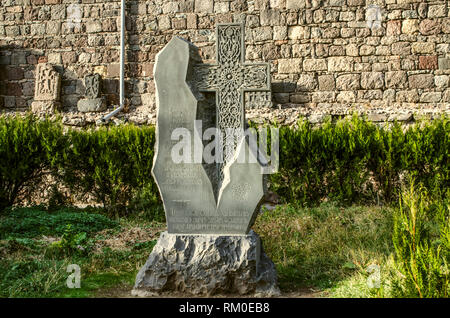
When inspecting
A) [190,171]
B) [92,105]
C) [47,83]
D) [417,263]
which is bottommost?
[417,263]

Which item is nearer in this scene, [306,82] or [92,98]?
[306,82]

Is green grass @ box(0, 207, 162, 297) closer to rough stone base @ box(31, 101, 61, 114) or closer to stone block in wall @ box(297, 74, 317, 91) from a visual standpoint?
rough stone base @ box(31, 101, 61, 114)

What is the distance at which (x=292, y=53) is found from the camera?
10383mm

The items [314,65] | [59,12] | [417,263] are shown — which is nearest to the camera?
[417,263]

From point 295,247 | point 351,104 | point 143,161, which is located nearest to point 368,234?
point 295,247

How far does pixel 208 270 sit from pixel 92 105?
7392 mm

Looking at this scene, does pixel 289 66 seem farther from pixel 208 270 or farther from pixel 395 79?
pixel 208 270

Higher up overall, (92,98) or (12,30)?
(12,30)

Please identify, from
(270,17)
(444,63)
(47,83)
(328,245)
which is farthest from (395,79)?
(47,83)

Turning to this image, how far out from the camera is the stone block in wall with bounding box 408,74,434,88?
1003 centimetres

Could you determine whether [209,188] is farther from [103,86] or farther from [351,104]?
[103,86]

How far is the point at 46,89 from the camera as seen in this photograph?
10938mm

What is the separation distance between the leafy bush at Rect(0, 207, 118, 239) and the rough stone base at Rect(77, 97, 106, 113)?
159 inches

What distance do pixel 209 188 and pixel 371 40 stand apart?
23.7 ft
